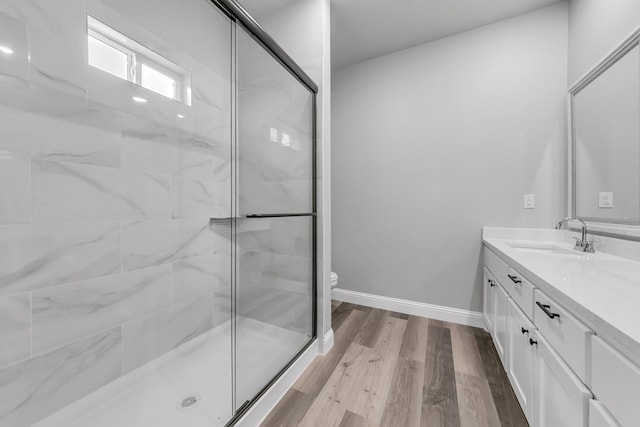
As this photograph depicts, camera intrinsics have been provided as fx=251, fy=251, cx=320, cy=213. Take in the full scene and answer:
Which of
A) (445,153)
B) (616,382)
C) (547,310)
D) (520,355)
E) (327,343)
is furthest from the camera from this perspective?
(445,153)

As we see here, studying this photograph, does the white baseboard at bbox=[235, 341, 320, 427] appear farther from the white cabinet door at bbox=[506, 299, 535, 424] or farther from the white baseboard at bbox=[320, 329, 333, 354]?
the white cabinet door at bbox=[506, 299, 535, 424]

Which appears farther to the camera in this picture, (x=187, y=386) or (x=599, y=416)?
(x=187, y=386)

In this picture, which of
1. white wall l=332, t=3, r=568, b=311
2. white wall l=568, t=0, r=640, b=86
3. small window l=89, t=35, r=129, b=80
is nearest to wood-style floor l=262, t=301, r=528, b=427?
white wall l=332, t=3, r=568, b=311

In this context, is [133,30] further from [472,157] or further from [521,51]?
[521,51]

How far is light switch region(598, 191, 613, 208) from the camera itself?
1.48m

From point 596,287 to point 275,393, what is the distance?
1.47 m

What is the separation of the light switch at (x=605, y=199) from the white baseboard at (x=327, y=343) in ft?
6.36

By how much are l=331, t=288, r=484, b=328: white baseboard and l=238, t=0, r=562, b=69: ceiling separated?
8.03 feet

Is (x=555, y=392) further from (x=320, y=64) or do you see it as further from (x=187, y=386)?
(x=320, y=64)

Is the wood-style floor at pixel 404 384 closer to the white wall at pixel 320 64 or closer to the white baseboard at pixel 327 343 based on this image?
the white baseboard at pixel 327 343

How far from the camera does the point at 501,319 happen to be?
155cm

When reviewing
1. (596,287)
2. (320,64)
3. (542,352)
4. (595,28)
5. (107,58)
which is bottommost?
(542,352)

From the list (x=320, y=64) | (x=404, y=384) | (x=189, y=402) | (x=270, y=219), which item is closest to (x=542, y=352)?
(x=404, y=384)

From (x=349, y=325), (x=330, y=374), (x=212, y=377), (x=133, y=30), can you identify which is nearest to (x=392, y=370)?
(x=330, y=374)
